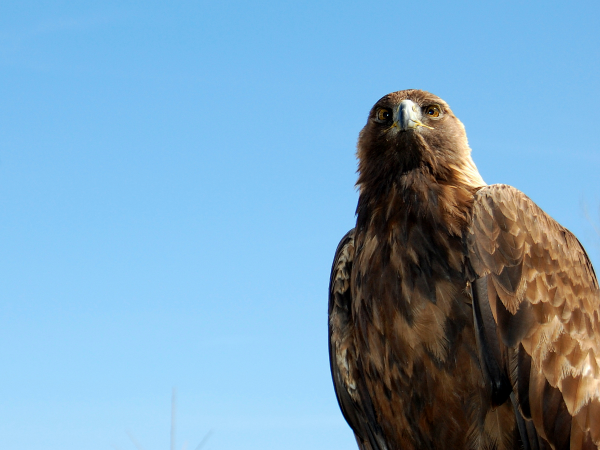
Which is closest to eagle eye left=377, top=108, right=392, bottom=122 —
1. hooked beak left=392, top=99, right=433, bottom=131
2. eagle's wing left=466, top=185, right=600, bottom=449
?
hooked beak left=392, top=99, right=433, bottom=131

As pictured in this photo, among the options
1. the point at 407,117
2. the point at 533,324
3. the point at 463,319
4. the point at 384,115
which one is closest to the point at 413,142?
the point at 407,117

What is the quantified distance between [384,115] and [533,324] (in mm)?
2626

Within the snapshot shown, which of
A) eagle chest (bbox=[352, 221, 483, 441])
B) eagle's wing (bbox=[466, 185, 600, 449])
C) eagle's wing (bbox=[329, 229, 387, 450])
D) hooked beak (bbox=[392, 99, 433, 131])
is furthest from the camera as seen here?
hooked beak (bbox=[392, 99, 433, 131])

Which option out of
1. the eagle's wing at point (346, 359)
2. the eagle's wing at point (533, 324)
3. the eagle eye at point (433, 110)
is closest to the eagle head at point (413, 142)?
the eagle eye at point (433, 110)

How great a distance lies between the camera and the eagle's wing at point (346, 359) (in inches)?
262

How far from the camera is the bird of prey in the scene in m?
5.69

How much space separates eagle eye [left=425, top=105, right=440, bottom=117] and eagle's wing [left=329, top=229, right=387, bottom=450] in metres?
1.48

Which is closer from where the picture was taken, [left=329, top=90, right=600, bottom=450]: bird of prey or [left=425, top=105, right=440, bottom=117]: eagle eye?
[left=329, top=90, right=600, bottom=450]: bird of prey

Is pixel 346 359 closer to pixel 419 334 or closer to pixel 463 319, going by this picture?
pixel 419 334

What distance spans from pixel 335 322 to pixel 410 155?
1.72 meters

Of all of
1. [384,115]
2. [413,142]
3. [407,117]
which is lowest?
[413,142]

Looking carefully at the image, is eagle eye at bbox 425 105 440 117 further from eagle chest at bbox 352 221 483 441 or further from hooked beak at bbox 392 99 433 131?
eagle chest at bbox 352 221 483 441

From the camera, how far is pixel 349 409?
683cm

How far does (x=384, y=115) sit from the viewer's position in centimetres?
730
